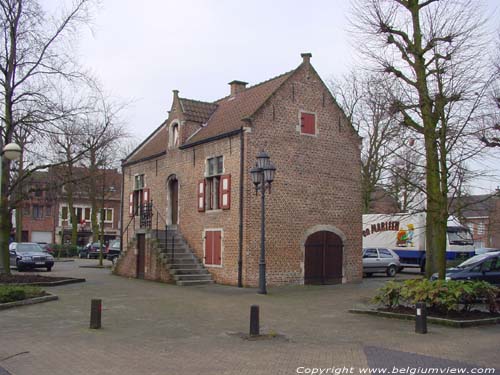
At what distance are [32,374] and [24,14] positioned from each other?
15.7 meters

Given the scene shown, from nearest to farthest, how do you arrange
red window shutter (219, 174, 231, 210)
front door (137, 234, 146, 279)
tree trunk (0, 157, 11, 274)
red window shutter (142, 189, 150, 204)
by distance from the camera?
1. tree trunk (0, 157, 11, 274)
2. red window shutter (219, 174, 231, 210)
3. front door (137, 234, 146, 279)
4. red window shutter (142, 189, 150, 204)

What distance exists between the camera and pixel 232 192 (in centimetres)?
2142

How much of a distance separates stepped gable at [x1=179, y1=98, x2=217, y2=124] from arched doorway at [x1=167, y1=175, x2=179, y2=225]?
2805 mm

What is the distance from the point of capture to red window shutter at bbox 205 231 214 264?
22.3m

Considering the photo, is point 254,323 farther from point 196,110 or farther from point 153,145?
point 153,145

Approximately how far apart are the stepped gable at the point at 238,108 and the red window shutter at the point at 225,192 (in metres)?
1.84

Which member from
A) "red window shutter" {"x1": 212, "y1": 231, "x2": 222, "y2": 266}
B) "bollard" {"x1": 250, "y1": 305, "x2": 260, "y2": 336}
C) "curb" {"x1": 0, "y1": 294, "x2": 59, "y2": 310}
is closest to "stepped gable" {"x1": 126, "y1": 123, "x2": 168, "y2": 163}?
"red window shutter" {"x1": 212, "y1": 231, "x2": 222, "y2": 266}

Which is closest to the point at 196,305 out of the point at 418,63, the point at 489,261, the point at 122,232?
the point at 418,63

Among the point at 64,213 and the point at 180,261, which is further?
the point at 64,213

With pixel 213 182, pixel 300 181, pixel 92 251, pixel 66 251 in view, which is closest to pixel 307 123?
pixel 300 181

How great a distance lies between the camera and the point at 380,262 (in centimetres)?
2830

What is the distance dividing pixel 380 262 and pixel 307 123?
31.3ft

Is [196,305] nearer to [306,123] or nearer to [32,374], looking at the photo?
[32,374]

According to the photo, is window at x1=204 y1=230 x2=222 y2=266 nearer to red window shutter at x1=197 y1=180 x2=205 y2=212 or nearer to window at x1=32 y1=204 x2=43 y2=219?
red window shutter at x1=197 y1=180 x2=205 y2=212
